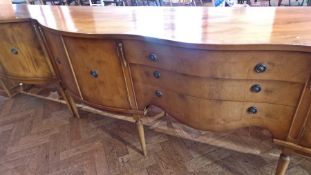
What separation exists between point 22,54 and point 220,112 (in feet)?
4.81

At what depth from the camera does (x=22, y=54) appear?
1546mm

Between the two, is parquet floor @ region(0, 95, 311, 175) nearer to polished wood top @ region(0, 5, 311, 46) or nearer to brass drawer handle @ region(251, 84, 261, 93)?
brass drawer handle @ region(251, 84, 261, 93)

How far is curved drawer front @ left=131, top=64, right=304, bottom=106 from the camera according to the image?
0.76 meters

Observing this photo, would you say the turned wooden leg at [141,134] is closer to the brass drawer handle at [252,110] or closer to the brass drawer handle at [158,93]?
the brass drawer handle at [158,93]

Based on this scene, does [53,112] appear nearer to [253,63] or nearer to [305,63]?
[253,63]

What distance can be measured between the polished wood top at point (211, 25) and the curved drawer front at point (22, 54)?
0.60 ft

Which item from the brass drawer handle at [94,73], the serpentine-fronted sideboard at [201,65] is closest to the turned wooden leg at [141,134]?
the serpentine-fronted sideboard at [201,65]

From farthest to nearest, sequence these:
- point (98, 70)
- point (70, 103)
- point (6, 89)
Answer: point (6, 89)
point (70, 103)
point (98, 70)

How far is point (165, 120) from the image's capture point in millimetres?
1721

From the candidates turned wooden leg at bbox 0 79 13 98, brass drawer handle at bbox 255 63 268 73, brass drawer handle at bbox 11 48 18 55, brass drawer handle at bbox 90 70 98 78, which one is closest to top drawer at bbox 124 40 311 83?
brass drawer handle at bbox 255 63 268 73

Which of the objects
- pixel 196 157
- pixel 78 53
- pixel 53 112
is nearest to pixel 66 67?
pixel 78 53

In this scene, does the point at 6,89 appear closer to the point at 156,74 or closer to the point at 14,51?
the point at 14,51

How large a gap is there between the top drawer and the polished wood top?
0.04 metres

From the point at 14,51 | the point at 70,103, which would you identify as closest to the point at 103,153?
the point at 70,103
